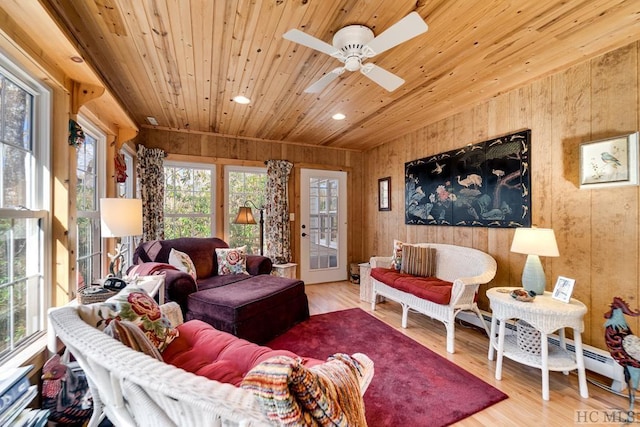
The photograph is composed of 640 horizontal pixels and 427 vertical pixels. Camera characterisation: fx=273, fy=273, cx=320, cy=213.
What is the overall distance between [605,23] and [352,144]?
332 cm

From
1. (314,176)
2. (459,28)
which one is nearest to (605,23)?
(459,28)

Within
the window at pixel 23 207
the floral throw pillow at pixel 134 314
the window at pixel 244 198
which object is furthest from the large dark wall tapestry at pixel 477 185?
the window at pixel 23 207

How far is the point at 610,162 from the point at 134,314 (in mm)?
3250

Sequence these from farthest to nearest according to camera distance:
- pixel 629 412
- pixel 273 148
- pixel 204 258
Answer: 1. pixel 273 148
2. pixel 204 258
3. pixel 629 412

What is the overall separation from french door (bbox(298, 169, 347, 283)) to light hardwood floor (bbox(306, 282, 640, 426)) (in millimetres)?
2024

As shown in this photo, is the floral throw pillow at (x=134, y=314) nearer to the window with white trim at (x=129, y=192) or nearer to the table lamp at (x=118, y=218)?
the table lamp at (x=118, y=218)

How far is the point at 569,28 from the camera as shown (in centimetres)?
180

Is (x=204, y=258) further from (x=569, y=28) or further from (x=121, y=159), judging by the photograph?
(x=569, y=28)

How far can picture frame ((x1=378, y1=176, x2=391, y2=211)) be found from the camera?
4.49 m

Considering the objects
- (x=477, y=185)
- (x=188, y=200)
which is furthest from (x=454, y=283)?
(x=188, y=200)

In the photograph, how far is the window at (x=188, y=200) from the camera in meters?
3.98

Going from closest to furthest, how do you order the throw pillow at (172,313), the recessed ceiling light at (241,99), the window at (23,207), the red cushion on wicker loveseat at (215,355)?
the red cushion on wicker loveseat at (215,355)
the window at (23,207)
the throw pillow at (172,313)
the recessed ceiling light at (241,99)

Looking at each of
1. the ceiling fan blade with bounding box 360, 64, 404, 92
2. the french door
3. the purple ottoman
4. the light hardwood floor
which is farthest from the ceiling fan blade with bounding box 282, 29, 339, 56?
the french door

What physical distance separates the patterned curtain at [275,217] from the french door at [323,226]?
389 millimetres
